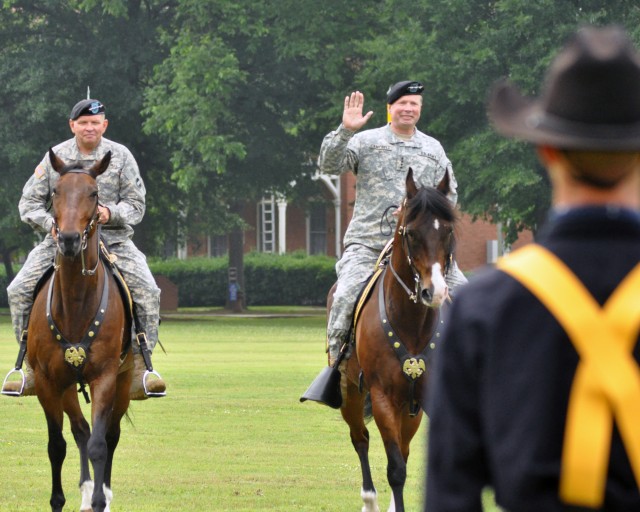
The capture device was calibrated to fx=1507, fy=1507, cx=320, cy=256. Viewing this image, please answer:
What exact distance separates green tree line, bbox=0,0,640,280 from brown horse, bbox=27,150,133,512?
26.2 meters

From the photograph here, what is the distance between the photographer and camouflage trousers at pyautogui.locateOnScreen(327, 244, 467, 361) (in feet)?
33.9

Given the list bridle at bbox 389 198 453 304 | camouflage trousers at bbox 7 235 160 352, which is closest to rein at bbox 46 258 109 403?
camouflage trousers at bbox 7 235 160 352

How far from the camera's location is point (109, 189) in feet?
36.5

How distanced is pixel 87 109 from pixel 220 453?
4.01 metres

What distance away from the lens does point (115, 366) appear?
10.4m

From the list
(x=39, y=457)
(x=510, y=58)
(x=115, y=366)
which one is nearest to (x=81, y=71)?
(x=510, y=58)

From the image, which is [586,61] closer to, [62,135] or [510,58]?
[510,58]

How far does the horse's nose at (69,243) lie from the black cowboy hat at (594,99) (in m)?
6.93

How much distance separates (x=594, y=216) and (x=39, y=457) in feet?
36.5

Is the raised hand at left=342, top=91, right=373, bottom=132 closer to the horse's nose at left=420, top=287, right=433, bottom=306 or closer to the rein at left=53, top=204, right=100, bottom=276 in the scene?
the horse's nose at left=420, top=287, right=433, bottom=306

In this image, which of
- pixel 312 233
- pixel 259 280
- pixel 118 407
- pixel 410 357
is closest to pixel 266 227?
pixel 312 233

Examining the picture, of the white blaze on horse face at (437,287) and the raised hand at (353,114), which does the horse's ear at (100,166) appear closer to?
the raised hand at (353,114)

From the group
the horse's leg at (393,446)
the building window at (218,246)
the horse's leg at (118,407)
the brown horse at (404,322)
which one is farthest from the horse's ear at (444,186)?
the building window at (218,246)

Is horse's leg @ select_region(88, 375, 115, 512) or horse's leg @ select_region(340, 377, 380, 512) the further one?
horse's leg @ select_region(340, 377, 380, 512)
